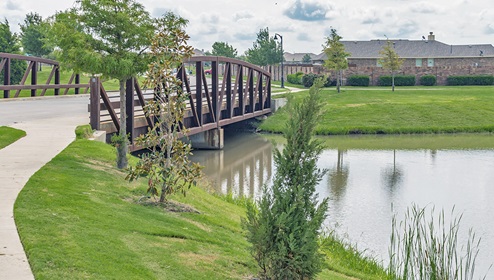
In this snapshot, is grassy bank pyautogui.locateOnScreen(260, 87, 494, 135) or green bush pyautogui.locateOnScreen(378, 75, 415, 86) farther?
green bush pyautogui.locateOnScreen(378, 75, 415, 86)

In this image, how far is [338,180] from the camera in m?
24.3

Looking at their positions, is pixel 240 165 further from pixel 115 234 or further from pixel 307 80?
pixel 307 80

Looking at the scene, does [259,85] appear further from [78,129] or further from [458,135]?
[78,129]

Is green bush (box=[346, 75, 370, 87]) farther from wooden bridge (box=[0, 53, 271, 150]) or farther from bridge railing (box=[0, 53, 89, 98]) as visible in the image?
bridge railing (box=[0, 53, 89, 98])

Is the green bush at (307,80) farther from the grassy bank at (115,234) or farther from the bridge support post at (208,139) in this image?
the grassy bank at (115,234)

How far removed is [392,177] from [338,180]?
84.8 inches

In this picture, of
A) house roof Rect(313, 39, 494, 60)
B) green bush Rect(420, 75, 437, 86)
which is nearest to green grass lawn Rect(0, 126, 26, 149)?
green bush Rect(420, 75, 437, 86)

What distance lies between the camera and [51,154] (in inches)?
603

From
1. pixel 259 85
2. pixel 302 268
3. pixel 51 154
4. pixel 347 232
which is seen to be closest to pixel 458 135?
pixel 259 85

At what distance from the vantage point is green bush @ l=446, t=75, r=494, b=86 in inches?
2579

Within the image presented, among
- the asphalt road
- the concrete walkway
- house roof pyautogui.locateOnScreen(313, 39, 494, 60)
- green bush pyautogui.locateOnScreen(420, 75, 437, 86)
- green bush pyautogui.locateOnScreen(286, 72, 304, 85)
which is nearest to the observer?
the concrete walkway

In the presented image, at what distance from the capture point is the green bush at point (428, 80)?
66.2 metres

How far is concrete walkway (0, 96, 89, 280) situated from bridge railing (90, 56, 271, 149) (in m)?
1.05

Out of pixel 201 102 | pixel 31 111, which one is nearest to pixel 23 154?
pixel 31 111
